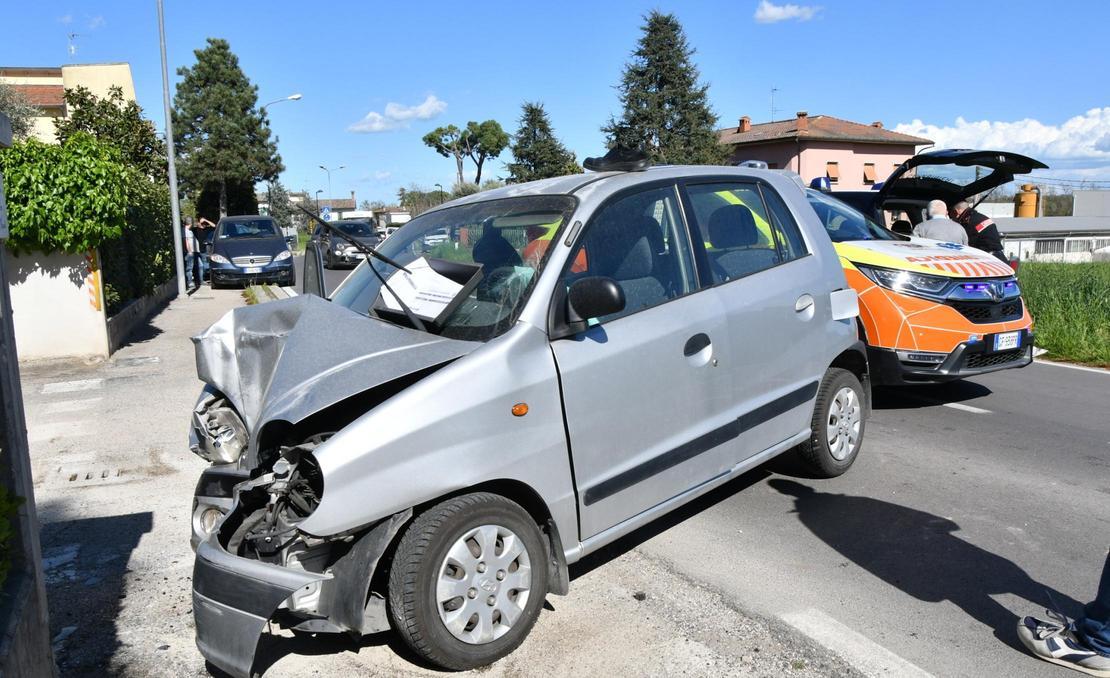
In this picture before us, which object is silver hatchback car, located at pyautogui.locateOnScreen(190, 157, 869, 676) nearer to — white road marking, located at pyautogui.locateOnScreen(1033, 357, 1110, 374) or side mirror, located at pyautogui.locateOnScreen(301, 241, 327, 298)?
side mirror, located at pyautogui.locateOnScreen(301, 241, 327, 298)

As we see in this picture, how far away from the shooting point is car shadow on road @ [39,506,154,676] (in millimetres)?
Result: 3594

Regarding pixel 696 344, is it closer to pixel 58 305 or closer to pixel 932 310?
pixel 932 310

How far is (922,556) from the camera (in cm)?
438

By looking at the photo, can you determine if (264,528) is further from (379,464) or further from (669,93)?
(669,93)

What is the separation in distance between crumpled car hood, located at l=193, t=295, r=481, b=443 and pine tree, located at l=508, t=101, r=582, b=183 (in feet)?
138

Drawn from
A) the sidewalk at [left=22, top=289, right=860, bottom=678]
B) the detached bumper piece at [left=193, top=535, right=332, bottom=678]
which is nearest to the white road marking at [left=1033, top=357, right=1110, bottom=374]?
the sidewalk at [left=22, top=289, right=860, bottom=678]

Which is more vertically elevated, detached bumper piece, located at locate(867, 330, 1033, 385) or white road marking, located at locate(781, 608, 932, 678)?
detached bumper piece, located at locate(867, 330, 1033, 385)

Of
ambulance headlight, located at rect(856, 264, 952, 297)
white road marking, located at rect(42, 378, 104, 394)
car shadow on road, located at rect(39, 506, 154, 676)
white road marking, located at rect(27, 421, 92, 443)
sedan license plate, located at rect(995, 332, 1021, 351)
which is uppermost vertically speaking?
ambulance headlight, located at rect(856, 264, 952, 297)

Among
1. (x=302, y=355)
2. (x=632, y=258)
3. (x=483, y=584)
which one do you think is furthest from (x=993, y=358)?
(x=302, y=355)

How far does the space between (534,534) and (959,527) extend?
2.64 meters

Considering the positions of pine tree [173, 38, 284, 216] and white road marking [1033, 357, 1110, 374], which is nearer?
white road marking [1033, 357, 1110, 374]

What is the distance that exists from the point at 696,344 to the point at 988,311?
4068 millimetres

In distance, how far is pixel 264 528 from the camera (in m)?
3.23

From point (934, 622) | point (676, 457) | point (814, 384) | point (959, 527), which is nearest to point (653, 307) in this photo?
point (676, 457)
